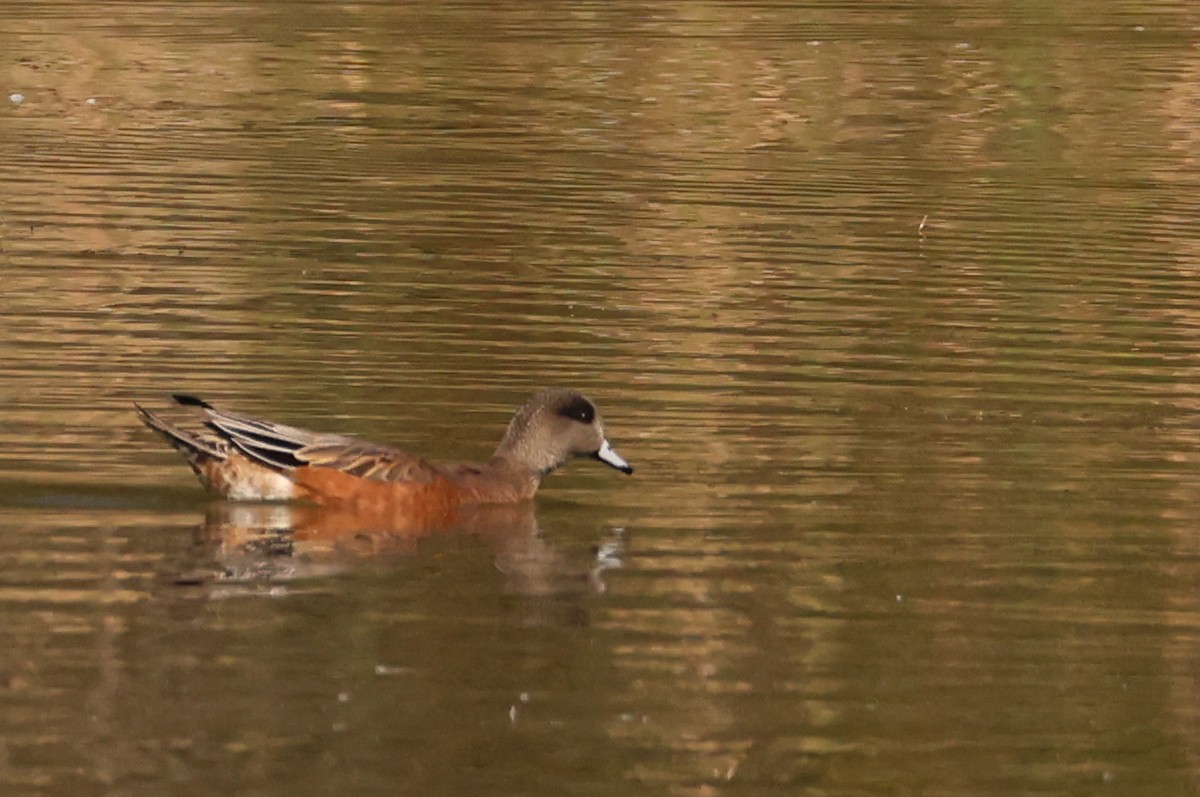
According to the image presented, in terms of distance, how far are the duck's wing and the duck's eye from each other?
0.71 m

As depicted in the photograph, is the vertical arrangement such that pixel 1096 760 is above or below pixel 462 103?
above

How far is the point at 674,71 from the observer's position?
2983cm

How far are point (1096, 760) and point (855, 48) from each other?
24.8 metres

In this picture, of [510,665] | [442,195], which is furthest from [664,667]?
[442,195]

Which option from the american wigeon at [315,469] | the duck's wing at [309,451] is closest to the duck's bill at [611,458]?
the american wigeon at [315,469]

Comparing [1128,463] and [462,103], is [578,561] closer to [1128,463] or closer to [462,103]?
[1128,463]

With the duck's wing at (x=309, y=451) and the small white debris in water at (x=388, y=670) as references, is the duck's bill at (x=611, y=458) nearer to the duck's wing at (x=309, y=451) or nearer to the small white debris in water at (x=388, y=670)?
the duck's wing at (x=309, y=451)

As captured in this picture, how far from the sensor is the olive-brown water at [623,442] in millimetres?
7828

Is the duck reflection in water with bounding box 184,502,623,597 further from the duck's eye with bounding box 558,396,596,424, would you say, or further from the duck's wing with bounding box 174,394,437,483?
the duck's eye with bounding box 558,396,596,424

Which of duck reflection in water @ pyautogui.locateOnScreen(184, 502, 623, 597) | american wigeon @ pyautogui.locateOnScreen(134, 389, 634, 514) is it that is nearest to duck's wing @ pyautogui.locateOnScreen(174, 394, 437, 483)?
american wigeon @ pyautogui.locateOnScreen(134, 389, 634, 514)

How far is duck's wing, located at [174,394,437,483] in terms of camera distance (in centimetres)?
1052

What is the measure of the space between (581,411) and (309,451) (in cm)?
115

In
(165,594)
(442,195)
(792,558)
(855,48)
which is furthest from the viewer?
(855,48)

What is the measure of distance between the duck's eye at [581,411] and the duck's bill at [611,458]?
0.39 ft
